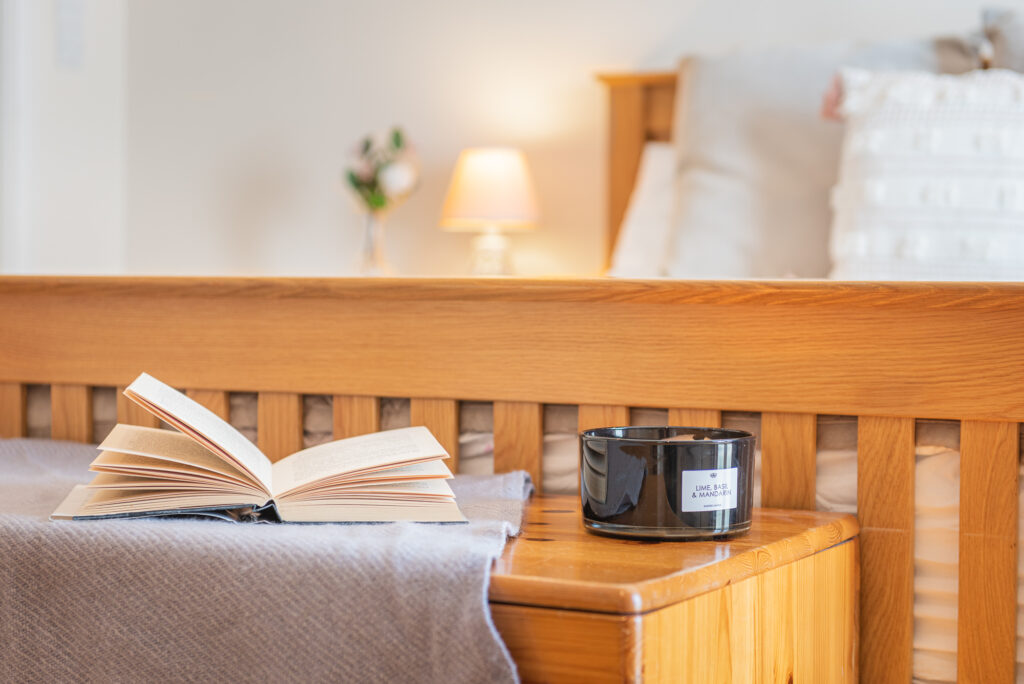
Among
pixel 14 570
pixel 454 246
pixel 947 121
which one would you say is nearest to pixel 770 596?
pixel 14 570

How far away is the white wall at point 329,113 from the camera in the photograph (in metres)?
2.81

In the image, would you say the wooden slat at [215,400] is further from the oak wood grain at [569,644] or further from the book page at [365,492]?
the oak wood grain at [569,644]

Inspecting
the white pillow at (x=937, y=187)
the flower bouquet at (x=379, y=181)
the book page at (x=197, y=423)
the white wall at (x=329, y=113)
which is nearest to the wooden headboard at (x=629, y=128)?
the white wall at (x=329, y=113)

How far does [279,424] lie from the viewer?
3.54 feet

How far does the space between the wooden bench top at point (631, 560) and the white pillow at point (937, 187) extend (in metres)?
0.71

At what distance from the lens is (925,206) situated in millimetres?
1488

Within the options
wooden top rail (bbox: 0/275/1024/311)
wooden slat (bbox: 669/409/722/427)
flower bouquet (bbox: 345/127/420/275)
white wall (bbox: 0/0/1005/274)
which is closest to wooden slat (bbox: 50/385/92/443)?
wooden top rail (bbox: 0/275/1024/311)

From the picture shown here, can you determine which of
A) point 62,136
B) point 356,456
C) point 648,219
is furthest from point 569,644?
point 62,136

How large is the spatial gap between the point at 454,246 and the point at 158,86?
3.71 ft

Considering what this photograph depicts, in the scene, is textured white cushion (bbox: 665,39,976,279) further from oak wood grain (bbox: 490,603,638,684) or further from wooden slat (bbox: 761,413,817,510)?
oak wood grain (bbox: 490,603,638,684)

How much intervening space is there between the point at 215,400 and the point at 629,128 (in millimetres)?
1699

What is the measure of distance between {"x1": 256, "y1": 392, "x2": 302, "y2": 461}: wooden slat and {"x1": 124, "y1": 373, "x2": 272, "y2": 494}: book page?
0.63 ft

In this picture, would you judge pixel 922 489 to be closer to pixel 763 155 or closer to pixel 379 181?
pixel 763 155

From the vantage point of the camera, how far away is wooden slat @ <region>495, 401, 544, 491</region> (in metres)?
1.00
